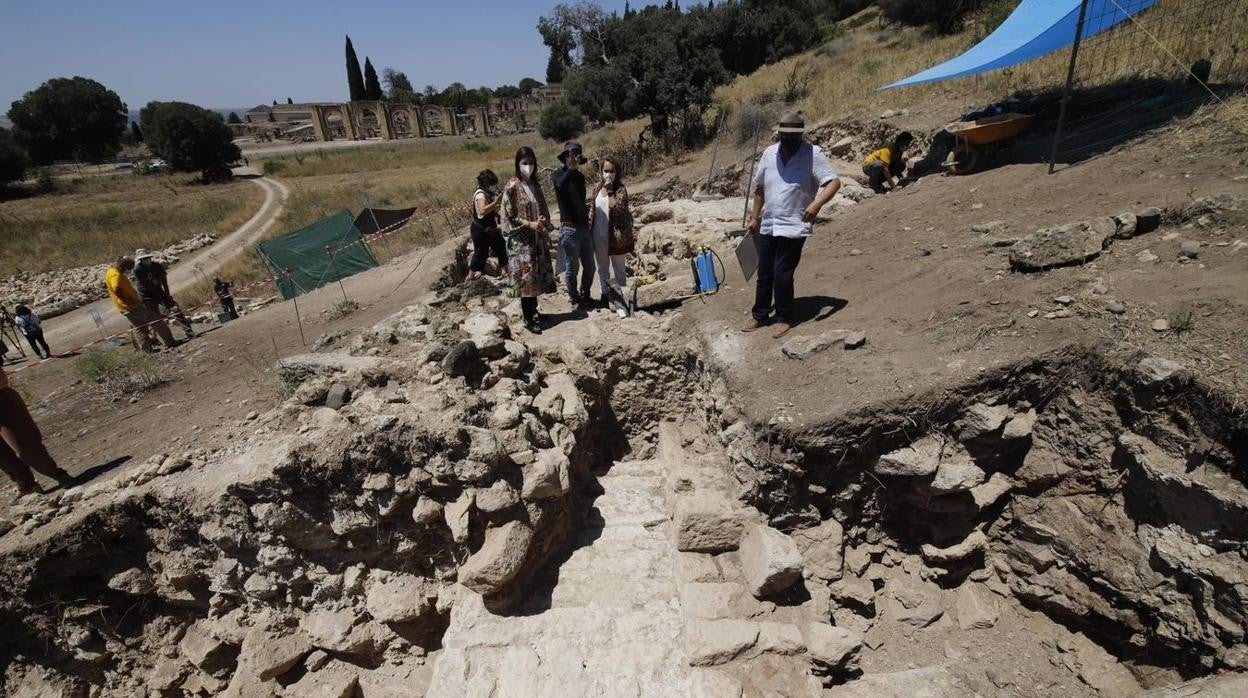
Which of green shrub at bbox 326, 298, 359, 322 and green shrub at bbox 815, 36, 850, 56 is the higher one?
green shrub at bbox 815, 36, 850, 56

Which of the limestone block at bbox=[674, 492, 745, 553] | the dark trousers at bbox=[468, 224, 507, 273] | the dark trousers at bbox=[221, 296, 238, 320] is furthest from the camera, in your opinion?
the dark trousers at bbox=[221, 296, 238, 320]

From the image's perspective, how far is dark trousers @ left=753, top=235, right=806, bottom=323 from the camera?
4777mm

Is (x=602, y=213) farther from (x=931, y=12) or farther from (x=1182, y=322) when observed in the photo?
(x=931, y=12)

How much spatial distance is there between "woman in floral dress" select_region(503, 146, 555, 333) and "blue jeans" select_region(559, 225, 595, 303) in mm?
227

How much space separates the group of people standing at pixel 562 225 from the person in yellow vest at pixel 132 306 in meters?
5.54

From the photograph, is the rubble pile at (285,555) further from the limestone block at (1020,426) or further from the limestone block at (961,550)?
the limestone block at (1020,426)

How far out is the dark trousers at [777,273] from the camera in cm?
478

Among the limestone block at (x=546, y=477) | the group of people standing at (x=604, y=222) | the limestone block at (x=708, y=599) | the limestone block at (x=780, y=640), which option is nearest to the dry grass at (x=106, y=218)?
the group of people standing at (x=604, y=222)

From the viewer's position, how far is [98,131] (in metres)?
44.3

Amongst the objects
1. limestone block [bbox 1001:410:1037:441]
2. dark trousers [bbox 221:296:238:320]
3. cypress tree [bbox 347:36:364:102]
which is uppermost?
cypress tree [bbox 347:36:364:102]

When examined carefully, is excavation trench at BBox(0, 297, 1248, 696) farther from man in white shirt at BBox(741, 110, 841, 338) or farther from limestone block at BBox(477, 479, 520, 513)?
man in white shirt at BBox(741, 110, 841, 338)

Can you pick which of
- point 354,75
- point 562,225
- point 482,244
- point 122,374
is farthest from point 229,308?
point 354,75

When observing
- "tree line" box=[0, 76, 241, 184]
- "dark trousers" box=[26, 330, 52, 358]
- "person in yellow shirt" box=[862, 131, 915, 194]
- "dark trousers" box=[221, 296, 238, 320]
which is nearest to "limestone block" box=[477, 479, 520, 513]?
"person in yellow shirt" box=[862, 131, 915, 194]

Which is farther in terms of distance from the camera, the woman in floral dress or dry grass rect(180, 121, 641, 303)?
dry grass rect(180, 121, 641, 303)
